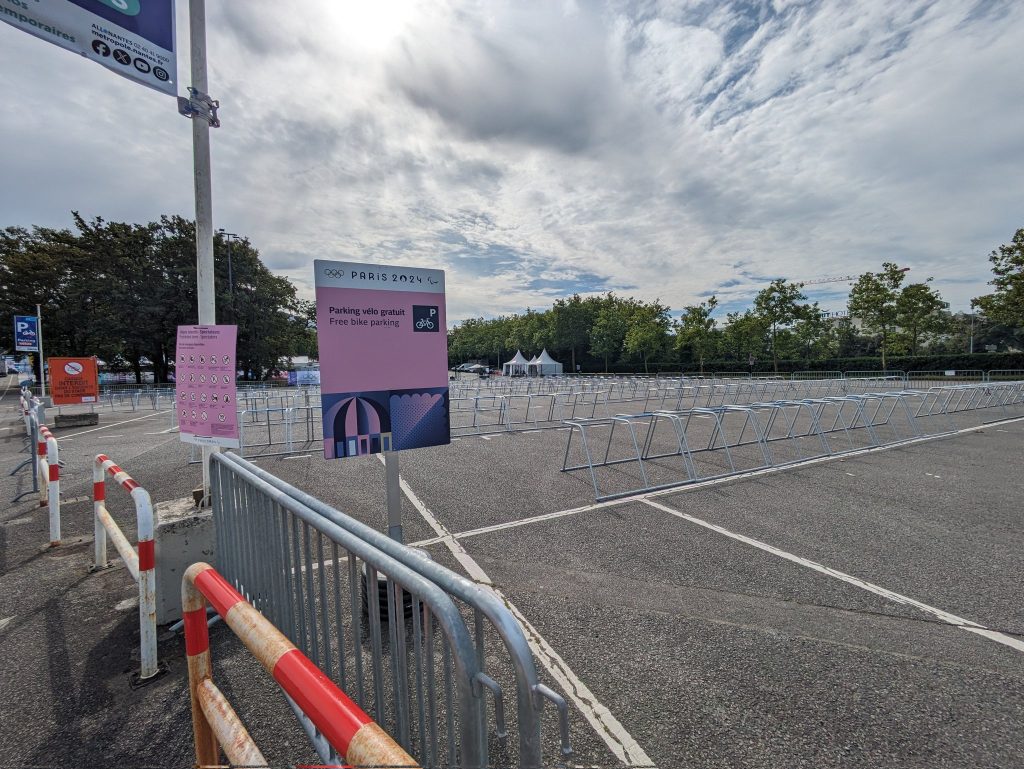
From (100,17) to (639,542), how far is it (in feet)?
19.0

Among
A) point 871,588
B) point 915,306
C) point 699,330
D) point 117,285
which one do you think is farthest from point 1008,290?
point 117,285

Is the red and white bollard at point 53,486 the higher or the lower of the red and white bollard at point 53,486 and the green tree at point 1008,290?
the lower

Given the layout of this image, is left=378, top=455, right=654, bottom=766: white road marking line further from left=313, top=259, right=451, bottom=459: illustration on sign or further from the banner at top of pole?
the banner at top of pole

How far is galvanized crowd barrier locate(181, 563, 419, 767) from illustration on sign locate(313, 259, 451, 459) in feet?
4.64

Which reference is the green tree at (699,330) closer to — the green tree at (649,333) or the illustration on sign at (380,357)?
the green tree at (649,333)

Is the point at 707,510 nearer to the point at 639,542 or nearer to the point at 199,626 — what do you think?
the point at 639,542

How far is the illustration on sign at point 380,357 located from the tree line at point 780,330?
37562mm

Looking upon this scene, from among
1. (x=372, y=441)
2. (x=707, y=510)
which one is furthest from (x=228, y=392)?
(x=707, y=510)

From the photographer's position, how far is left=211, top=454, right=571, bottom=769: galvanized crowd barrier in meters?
1.16

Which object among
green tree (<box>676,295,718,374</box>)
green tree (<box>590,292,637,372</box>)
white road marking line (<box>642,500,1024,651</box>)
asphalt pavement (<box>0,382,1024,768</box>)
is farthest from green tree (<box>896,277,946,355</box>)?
white road marking line (<box>642,500,1024,651</box>)

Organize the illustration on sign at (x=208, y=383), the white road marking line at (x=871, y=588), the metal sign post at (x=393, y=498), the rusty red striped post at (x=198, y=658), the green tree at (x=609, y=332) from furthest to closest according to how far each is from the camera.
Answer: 1. the green tree at (x=609, y=332)
2. the illustration on sign at (x=208, y=383)
3. the metal sign post at (x=393, y=498)
4. the white road marking line at (x=871, y=588)
5. the rusty red striped post at (x=198, y=658)

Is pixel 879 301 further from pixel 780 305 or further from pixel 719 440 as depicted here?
pixel 719 440

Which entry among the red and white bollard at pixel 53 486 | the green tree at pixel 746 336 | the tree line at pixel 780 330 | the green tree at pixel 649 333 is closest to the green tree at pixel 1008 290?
the tree line at pixel 780 330

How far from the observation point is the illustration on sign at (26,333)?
1402 cm
